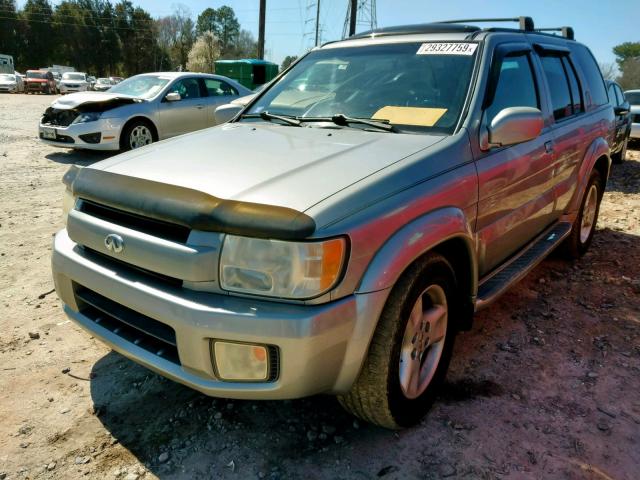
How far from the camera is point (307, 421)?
235 centimetres

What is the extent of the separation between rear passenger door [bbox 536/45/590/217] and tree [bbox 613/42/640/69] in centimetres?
5991

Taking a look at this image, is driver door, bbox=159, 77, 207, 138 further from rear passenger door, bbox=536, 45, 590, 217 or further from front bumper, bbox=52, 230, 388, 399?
front bumper, bbox=52, 230, 388, 399

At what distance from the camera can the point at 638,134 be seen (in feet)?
41.2

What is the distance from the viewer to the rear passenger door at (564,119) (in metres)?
3.46

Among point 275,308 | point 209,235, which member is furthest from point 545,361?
point 209,235

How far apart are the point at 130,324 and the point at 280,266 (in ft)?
2.45

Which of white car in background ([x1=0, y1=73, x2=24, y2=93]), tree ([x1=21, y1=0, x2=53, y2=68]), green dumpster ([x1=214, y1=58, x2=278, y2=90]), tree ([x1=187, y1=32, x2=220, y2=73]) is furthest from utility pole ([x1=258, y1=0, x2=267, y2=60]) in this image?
tree ([x1=21, y1=0, x2=53, y2=68])

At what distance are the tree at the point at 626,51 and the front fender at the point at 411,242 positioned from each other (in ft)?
204

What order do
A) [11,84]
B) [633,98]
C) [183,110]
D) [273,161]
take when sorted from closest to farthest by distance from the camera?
[273,161] → [183,110] → [633,98] → [11,84]

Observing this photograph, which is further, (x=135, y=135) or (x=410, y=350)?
(x=135, y=135)

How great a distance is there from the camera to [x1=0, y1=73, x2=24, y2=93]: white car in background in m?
33.2

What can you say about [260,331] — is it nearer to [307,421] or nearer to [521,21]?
[307,421]

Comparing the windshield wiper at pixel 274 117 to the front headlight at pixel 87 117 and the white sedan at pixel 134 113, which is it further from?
the front headlight at pixel 87 117

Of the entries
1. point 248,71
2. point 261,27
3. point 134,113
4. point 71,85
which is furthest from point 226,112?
point 71,85
